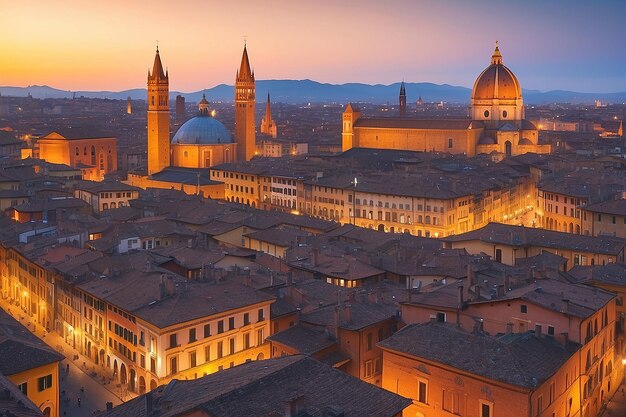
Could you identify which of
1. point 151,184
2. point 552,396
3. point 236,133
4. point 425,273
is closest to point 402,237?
point 425,273

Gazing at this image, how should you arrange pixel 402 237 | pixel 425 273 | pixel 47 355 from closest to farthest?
pixel 47 355 → pixel 425 273 → pixel 402 237

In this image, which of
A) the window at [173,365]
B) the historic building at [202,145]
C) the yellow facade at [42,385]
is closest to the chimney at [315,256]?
A: the window at [173,365]

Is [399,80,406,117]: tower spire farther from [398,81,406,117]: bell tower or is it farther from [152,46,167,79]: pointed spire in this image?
[152,46,167,79]: pointed spire

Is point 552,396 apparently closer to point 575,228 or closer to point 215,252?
point 215,252

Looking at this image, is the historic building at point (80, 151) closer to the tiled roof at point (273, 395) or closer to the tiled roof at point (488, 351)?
the tiled roof at point (488, 351)

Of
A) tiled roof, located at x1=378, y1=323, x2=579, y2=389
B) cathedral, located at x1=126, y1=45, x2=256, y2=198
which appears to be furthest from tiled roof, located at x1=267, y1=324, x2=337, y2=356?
cathedral, located at x1=126, y1=45, x2=256, y2=198
